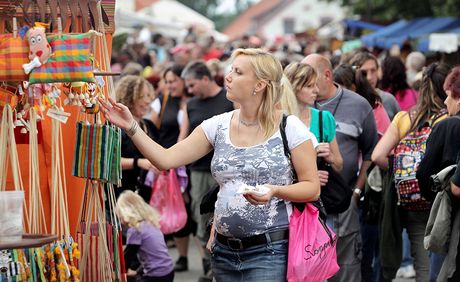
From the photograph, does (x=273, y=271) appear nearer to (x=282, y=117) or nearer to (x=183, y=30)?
(x=282, y=117)

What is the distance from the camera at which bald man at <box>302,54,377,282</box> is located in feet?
23.3

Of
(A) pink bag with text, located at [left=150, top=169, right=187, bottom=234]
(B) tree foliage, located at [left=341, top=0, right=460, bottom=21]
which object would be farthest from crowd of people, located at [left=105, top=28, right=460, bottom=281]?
(B) tree foliage, located at [left=341, top=0, right=460, bottom=21]

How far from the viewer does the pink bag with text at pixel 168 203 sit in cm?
927

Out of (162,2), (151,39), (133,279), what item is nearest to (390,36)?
(151,39)

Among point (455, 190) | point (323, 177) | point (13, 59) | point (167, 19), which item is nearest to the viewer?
Answer: point (13, 59)

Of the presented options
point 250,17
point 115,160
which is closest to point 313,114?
point 115,160

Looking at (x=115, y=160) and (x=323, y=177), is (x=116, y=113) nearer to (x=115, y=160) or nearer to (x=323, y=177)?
(x=115, y=160)

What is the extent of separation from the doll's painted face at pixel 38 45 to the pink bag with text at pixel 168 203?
4.98m

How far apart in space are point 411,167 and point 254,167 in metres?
2.29

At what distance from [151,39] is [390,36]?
10.1 m

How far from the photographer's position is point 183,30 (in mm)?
37062

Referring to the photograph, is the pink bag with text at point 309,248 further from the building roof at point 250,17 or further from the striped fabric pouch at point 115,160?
the building roof at point 250,17

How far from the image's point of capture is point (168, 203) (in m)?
9.31

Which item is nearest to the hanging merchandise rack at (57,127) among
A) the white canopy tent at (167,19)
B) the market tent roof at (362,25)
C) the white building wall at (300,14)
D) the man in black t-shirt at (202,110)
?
the man in black t-shirt at (202,110)
